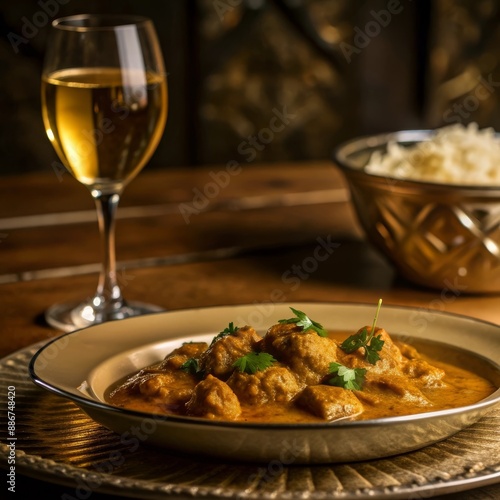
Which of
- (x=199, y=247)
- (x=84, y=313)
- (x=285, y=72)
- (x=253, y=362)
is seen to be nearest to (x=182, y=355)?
(x=253, y=362)

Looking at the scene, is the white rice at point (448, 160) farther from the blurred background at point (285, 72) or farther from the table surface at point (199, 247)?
the blurred background at point (285, 72)

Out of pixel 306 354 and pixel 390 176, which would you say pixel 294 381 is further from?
pixel 390 176

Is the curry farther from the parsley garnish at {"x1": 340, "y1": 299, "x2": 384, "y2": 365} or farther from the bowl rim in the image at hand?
the bowl rim

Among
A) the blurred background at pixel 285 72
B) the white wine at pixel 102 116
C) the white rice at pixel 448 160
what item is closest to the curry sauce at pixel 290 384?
the white wine at pixel 102 116

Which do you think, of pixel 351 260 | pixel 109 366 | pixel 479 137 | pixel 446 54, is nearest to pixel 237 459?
pixel 109 366

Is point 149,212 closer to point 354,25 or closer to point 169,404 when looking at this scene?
point 169,404

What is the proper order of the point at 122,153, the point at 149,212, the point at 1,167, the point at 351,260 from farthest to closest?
the point at 1,167, the point at 149,212, the point at 351,260, the point at 122,153

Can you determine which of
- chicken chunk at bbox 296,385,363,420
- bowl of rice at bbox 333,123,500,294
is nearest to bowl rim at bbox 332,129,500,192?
bowl of rice at bbox 333,123,500,294
